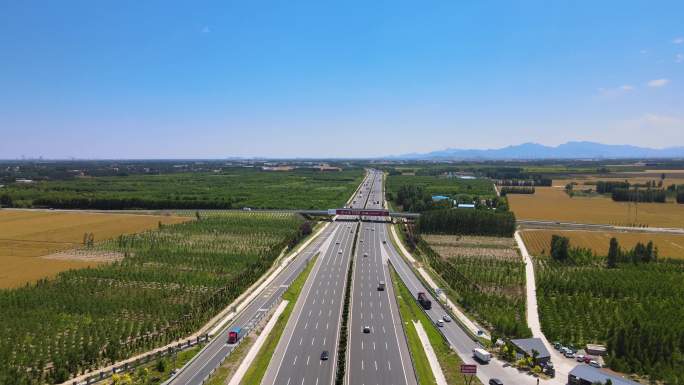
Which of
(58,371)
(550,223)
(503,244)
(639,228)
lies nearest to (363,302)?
(58,371)

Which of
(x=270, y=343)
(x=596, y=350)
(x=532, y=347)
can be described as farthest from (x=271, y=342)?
(x=596, y=350)

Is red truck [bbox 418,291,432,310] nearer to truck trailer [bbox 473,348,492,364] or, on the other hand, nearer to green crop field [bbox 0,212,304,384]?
truck trailer [bbox 473,348,492,364]

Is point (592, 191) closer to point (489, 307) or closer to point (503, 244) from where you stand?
point (503, 244)

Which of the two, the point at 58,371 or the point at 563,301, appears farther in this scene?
the point at 563,301

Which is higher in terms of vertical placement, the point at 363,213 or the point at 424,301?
the point at 363,213

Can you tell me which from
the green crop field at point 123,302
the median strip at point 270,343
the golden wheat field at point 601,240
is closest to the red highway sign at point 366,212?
the green crop field at point 123,302

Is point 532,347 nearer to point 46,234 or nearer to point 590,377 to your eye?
point 590,377
